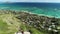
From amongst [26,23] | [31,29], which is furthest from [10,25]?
[31,29]

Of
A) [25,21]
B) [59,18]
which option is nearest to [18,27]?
[25,21]

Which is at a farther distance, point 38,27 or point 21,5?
point 21,5

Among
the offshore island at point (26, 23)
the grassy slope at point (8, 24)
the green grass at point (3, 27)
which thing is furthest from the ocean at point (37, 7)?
the green grass at point (3, 27)

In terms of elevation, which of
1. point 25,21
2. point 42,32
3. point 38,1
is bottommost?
point 42,32

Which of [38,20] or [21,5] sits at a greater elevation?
[21,5]

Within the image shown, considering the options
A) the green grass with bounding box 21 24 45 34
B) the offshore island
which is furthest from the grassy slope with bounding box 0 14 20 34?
the green grass with bounding box 21 24 45 34

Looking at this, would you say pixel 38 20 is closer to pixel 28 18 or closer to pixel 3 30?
pixel 28 18

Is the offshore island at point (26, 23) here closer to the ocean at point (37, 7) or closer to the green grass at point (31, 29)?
the green grass at point (31, 29)
